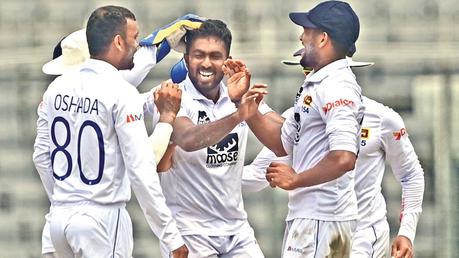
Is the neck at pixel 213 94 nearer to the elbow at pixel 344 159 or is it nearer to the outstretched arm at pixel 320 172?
the outstretched arm at pixel 320 172

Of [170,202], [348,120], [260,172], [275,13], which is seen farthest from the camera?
[275,13]

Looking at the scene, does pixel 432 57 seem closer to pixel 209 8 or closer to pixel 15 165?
pixel 209 8

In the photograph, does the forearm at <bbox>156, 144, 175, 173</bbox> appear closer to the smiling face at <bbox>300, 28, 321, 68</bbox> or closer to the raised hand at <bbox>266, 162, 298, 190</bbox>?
the raised hand at <bbox>266, 162, 298, 190</bbox>

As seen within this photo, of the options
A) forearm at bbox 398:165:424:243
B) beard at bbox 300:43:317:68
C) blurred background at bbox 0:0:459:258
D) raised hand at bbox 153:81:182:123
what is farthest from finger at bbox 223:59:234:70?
blurred background at bbox 0:0:459:258

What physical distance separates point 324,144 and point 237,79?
67 cm

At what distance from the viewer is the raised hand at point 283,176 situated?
29.7 feet

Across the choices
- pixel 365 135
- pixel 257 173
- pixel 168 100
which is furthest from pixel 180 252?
pixel 365 135

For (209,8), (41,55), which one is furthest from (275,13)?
(41,55)

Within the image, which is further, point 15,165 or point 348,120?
point 15,165

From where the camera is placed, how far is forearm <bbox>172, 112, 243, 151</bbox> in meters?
9.53

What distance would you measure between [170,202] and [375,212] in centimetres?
125

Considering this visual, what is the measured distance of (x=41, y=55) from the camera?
15211 mm

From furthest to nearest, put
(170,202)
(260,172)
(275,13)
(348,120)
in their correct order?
(275,13), (260,172), (170,202), (348,120)

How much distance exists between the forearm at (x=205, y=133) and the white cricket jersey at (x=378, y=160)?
99cm
